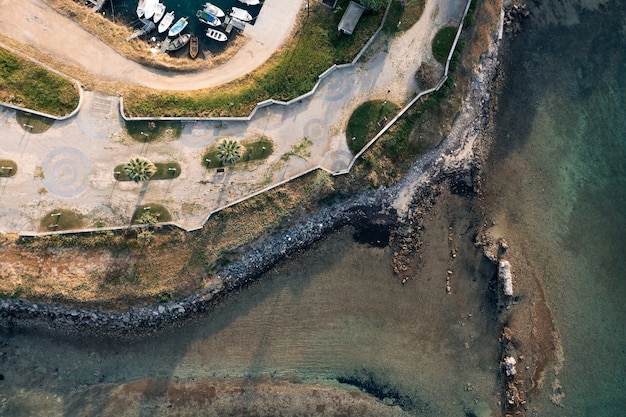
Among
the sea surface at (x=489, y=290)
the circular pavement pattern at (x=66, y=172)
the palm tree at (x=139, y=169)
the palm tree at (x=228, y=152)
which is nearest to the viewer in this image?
the palm tree at (x=139, y=169)

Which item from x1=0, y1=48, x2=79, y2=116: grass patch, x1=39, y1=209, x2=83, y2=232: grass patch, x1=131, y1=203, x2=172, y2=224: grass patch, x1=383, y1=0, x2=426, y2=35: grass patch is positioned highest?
x1=383, y1=0, x2=426, y2=35: grass patch

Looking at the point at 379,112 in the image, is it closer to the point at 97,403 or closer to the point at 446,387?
the point at 446,387

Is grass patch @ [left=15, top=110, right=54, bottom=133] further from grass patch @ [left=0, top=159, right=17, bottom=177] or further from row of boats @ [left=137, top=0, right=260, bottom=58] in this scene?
row of boats @ [left=137, top=0, right=260, bottom=58]

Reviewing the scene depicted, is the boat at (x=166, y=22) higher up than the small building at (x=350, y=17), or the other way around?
the small building at (x=350, y=17)

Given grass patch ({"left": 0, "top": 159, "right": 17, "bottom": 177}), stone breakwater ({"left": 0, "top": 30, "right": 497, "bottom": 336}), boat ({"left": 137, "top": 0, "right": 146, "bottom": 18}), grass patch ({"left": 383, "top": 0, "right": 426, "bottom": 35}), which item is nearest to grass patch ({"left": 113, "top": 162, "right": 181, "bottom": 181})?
grass patch ({"left": 0, "top": 159, "right": 17, "bottom": 177})

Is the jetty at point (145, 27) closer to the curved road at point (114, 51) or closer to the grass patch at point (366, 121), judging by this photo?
the curved road at point (114, 51)

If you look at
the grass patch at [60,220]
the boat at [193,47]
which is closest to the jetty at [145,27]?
the boat at [193,47]

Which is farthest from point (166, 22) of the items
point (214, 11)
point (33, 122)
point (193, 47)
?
point (33, 122)
